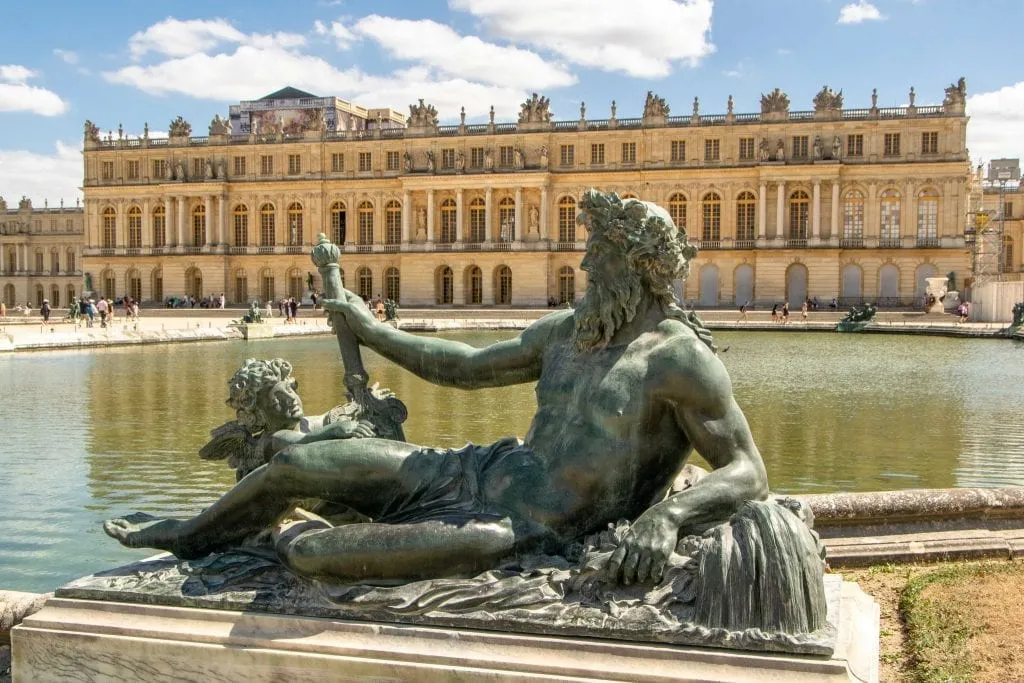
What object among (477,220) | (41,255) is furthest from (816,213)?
(41,255)

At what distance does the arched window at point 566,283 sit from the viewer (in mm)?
55562

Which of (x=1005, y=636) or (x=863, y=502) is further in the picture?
(x=863, y=502)

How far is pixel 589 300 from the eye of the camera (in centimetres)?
326

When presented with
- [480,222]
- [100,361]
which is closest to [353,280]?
[480,222]

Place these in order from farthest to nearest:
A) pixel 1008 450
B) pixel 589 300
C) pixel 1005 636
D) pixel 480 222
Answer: pixel 480 222
pixel 1008 450
pixel 1005 636
pixel 589 300

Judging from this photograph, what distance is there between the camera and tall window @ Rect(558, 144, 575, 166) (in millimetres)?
56250

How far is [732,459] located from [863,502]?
9.27 ft

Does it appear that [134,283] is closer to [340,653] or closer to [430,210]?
[430,210]

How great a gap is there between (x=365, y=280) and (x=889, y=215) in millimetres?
29037

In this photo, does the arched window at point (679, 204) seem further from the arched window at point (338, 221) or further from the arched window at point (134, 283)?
the arched window at point (134, 283)

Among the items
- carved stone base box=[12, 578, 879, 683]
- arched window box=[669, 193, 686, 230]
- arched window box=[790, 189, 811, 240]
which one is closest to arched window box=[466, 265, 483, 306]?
arched window box=[669, 193, 686, 230]

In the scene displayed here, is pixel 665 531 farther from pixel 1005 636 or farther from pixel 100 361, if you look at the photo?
pixel 100 361

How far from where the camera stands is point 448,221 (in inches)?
2315

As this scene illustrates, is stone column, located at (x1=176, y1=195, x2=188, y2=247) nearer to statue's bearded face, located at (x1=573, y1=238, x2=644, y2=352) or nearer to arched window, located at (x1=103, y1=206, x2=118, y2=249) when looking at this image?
arched window, located at (x1=103, y1=206, x2=118, y2=249)
